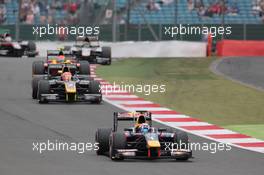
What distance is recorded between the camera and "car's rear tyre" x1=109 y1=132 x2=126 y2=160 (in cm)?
1571

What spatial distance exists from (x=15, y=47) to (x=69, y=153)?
2672cm

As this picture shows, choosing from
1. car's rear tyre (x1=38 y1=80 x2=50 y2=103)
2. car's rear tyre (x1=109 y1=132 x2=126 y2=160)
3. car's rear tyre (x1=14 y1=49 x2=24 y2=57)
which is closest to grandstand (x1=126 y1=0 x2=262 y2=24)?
car's rear tyre (x1=14 y1=49 x2=24 y2=57)

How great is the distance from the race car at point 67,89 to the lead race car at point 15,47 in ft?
54.8

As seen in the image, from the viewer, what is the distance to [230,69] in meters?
35.2

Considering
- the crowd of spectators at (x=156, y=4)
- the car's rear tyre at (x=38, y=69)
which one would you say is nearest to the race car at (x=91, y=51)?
the crowd of spectators at (x=156, y=4)

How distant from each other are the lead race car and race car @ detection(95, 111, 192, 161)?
26189mm

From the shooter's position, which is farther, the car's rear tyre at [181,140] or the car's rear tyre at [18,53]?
the car's rear tyre at [18,53]

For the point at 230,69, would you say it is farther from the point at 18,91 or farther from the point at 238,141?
the point at 238,141

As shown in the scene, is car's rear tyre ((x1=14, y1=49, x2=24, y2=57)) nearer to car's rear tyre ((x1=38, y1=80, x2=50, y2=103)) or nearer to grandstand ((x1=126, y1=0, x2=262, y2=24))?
grandstand ((x1=126, y1=0, x2=262, y2=24))

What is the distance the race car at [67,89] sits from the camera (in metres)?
25.2

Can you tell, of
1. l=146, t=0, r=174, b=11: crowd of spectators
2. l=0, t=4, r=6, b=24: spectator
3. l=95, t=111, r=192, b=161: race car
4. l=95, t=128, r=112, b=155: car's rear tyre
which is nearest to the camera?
l=95, t=111, r=192, b=161: race car

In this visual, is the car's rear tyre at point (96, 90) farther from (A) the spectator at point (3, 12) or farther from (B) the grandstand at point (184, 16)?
(A) the spectator at point (3, 12)

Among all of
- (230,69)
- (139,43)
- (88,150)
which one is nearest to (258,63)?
(230,69)

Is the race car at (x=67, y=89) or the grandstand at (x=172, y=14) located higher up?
the grandstand at (x=172, y=14)
